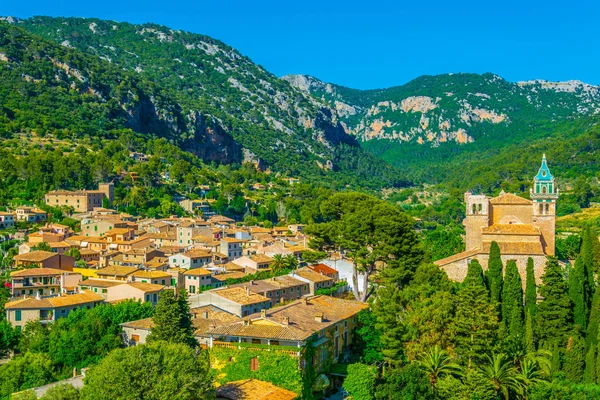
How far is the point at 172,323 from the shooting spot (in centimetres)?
2900

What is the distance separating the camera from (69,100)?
118 metres

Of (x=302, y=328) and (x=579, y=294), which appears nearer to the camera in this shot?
(x=302, y=328)

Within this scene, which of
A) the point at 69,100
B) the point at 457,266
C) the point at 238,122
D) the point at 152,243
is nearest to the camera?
the point at 457,266

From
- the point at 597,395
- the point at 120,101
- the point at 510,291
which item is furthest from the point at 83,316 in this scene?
the point at 120,101

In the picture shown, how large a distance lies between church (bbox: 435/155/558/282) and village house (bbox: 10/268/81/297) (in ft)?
77.9


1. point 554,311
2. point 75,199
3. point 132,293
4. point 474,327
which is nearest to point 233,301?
point 132,293

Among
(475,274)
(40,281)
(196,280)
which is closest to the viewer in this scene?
(475,274)

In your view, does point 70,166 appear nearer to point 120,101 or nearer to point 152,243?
point 152,243

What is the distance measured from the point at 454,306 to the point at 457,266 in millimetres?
9324

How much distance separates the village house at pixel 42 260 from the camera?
5094 centimetres

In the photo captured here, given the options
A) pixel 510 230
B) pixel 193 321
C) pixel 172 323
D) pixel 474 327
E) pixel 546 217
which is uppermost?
pixel 546 217

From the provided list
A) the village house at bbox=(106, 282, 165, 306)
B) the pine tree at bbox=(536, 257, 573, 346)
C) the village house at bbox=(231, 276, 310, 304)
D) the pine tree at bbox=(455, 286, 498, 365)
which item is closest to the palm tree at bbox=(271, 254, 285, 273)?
the village house at bbox=(231, 276, 310, 304)

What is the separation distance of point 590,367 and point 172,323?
18.0m

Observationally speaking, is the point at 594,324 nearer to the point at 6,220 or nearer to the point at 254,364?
the point at 254,364
